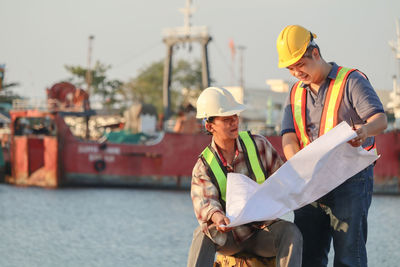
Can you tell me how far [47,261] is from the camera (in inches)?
394

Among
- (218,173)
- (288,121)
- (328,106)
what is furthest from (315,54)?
(218,173)

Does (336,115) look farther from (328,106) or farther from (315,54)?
(315,54)

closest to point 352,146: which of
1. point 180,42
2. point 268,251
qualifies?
point 268,251

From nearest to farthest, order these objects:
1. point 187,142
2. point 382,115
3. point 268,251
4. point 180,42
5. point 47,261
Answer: point 382,115, point 268,251, point 47,261, point 187,142, point 180,42

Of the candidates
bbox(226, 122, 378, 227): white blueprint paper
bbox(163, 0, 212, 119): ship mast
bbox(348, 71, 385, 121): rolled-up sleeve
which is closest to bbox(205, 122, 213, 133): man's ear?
bbox(226, 122, 378, 227): white blueprint paper

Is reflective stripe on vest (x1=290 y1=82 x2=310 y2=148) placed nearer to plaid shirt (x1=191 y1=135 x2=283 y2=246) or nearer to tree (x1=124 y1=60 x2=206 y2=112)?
plaid shirt (x1=191 y1=135 x2=283 y2=246)

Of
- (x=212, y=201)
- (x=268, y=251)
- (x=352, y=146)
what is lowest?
(x=268, y=251)

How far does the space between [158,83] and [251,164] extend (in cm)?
6873

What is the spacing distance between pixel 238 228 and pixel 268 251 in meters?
0.26

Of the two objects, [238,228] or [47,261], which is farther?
[47,261]

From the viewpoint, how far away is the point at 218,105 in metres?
4.72

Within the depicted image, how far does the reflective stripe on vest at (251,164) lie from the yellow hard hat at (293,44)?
1.95 feet

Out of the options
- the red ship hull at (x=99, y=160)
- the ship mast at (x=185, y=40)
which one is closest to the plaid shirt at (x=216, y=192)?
the red ship hull at (x=99, y=160)

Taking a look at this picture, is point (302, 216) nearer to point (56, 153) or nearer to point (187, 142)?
point (187, 142)
